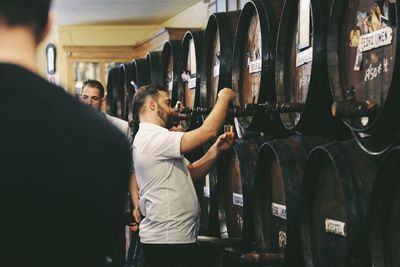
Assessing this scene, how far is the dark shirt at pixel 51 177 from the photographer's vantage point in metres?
1.14

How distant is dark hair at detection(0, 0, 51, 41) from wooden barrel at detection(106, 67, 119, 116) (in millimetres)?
6405

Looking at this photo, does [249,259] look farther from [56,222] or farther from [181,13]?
[181,13]

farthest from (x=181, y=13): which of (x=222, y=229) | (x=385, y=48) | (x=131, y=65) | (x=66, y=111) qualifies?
(x=66, y=111)

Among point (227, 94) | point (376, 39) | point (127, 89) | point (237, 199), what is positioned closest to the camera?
point (376, 39)

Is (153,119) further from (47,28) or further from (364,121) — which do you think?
(47,28)

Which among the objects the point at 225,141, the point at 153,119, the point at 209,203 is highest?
the point at 153,119

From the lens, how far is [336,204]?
2871 mm

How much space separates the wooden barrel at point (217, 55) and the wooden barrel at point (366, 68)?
1.34 m

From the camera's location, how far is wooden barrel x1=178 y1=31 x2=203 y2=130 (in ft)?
15.0

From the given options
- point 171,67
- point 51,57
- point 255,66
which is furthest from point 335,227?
point 51,57

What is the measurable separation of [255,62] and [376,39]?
1.23 meters

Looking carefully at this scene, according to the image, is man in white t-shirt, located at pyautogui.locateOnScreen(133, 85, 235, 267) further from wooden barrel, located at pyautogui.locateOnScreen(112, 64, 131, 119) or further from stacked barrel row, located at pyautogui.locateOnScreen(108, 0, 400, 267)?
wooden barrel, located at pyautogui.locateOnScreen(112, 64, 131, 119)

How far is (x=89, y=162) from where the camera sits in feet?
3.89

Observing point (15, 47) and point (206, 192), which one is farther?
point (206, 192)
